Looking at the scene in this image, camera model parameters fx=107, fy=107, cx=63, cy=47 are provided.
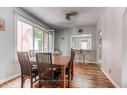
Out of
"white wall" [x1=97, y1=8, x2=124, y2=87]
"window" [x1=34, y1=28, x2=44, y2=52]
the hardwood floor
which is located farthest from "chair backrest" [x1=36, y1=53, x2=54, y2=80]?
"window" [x1=34, y1=28, x2=44, y2=52]

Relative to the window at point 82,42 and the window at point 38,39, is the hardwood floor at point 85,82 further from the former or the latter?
the window at point 82,42

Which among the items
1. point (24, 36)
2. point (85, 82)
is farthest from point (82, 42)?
point (85, 82)

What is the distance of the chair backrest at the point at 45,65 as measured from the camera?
210 cm

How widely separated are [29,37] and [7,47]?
5.18 feet

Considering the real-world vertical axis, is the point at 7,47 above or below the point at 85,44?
below

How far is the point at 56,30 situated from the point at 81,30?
6.22 feet

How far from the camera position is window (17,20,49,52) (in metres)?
3.97

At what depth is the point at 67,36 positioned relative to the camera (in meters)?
7.54

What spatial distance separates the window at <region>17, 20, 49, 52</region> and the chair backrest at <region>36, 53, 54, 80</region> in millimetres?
2040

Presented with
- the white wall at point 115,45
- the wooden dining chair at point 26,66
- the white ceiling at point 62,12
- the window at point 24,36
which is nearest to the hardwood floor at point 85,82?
the white wall at point 115,45

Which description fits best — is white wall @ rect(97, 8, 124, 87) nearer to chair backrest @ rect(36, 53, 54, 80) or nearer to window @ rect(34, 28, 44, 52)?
chair backrest @ rect(36, 53, 54, 80)

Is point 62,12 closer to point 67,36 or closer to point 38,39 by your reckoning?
point 38,39
